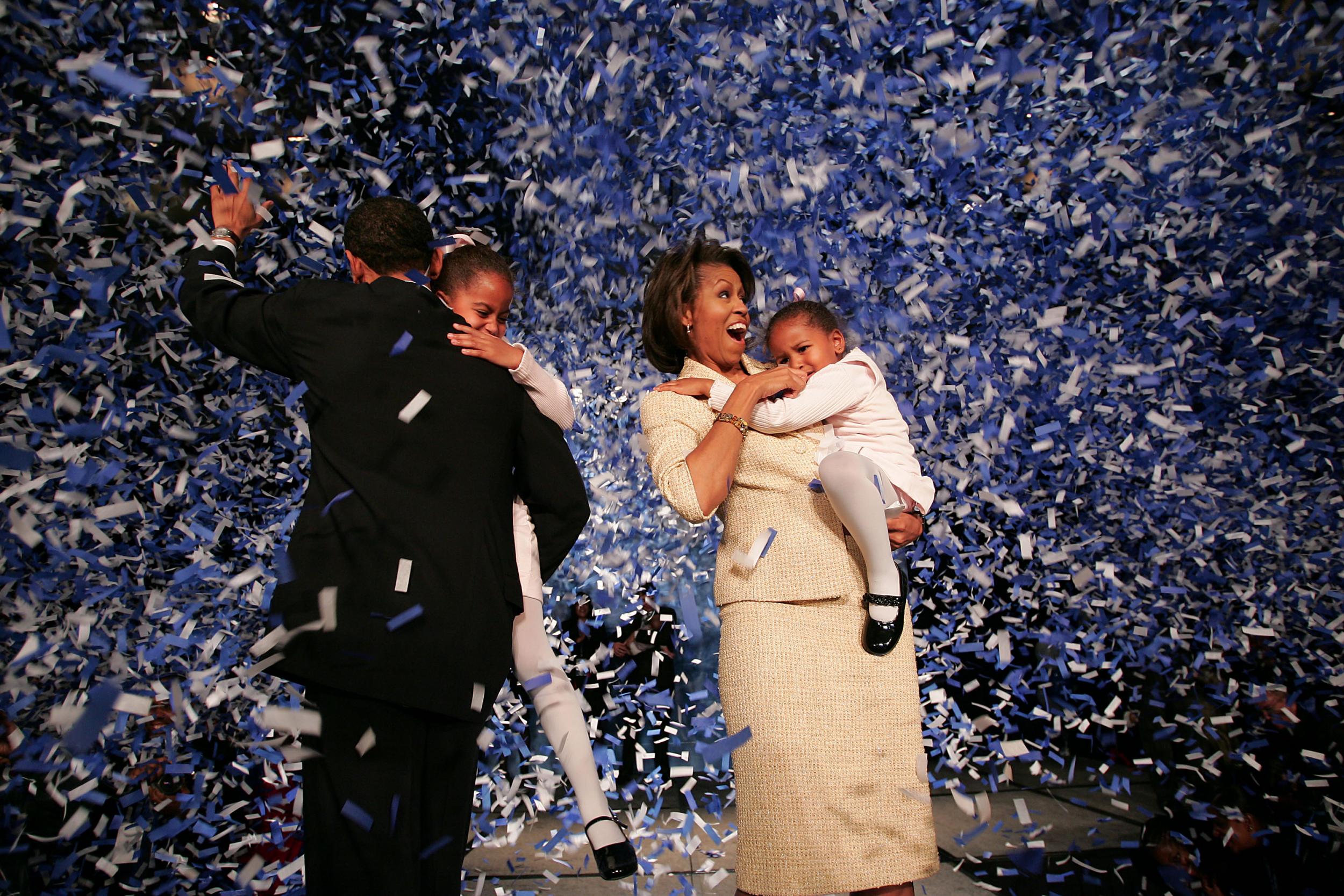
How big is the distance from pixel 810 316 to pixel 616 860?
1482 millimetres

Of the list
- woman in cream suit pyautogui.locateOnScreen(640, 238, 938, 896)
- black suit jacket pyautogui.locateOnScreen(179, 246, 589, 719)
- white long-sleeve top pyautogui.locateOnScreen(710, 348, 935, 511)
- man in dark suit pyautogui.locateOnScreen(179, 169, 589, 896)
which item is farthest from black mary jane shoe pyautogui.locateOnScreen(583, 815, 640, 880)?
white long-sleeve top pyautogui.locateOnScreen(710, 348, 935, 511)

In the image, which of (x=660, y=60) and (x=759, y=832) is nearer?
(x=759, y=832)

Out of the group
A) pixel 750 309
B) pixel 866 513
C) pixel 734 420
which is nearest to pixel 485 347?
pixel 734 420

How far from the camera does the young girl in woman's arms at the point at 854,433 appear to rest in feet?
6.19

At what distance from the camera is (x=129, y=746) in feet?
9.10

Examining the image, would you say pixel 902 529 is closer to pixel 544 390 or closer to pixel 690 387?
pixel 690 387

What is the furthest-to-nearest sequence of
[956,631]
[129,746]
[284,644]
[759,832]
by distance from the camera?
[956,631]
[129,746]
[759,832]
[284,644]

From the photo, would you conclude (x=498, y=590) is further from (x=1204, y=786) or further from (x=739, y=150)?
(x=1204, y=786)

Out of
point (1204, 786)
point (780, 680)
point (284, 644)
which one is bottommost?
point (1204, 786)

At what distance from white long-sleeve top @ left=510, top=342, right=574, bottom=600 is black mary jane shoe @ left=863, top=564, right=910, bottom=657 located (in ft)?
2.58

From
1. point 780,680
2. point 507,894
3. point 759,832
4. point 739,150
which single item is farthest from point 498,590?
point 739,150

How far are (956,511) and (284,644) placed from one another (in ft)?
9.34

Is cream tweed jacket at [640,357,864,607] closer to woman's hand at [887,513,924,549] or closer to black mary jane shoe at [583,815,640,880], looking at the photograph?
woman's hand at [887,513,924,549]

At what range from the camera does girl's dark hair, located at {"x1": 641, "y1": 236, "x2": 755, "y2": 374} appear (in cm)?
225
